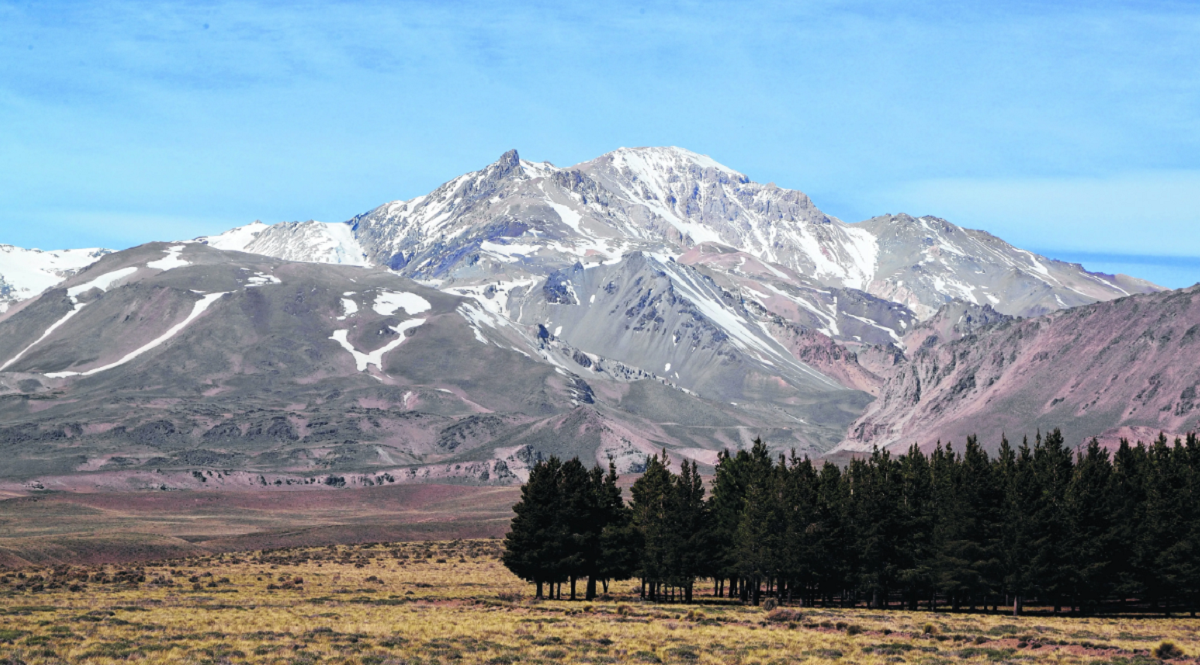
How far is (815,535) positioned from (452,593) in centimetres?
2316

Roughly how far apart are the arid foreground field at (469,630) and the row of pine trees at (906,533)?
3595 mm

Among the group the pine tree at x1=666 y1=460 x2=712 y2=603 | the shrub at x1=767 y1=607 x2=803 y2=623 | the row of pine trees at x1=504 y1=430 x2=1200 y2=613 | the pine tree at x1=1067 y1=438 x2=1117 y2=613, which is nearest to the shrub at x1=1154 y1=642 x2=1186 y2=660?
the shrub at x1=767 y1=607 x2=803 y2=623

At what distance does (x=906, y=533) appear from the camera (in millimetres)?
81438

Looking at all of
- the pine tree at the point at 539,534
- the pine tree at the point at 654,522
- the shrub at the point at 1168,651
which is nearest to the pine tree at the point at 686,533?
the pine tree at the point at 654,522

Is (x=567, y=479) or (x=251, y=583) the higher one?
(x=567, y=479)

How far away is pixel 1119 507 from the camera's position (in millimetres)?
80125

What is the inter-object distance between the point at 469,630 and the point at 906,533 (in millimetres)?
36117

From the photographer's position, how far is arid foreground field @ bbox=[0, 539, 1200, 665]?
47.5m

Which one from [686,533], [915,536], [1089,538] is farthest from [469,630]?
[1089,538]

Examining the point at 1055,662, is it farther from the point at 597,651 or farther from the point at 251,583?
the point at 251,583

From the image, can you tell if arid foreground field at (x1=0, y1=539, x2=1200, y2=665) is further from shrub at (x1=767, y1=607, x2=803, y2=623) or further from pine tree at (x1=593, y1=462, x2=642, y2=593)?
pine tree at (x1=593, y1=462, x2=642, y2=593)

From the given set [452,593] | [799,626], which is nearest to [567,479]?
[452,593]

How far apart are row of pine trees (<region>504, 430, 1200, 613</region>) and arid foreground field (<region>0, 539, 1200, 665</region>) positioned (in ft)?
11.8

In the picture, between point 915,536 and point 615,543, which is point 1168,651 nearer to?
point 915,536
